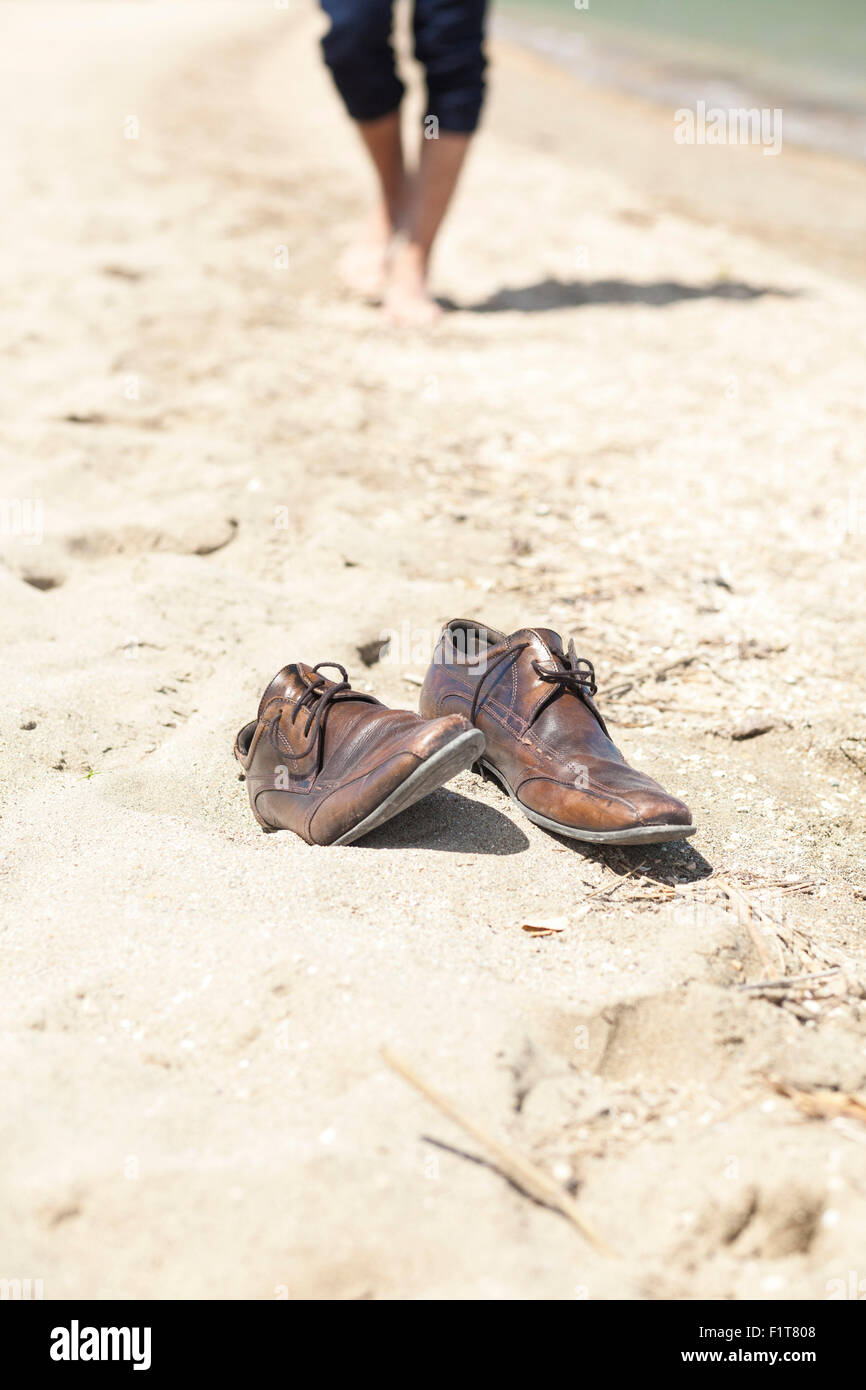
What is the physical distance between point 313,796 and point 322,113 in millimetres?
8367

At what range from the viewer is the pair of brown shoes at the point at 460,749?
1.69 meters

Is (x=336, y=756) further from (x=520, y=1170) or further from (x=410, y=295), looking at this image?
(x=410, y=295)

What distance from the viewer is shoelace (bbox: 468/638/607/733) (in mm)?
1885

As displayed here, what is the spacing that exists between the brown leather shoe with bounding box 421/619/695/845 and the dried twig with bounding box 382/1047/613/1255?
0.57m

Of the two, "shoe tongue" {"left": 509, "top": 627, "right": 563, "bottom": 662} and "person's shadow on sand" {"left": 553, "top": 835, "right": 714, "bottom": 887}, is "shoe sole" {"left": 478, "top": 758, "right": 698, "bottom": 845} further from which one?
"shoe tongue" {"left": 509, "top": 627, "right": 563, "bottom": 662}

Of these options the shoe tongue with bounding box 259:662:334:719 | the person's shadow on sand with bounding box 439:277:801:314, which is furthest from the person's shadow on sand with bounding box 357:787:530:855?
the person's shadow on sand with bounding box 439:277:801:314

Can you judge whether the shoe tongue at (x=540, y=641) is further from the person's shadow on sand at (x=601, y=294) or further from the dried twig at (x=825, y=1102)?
the person's shadow on sand at (x=601, y=294)

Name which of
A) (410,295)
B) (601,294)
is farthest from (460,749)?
(601,294)

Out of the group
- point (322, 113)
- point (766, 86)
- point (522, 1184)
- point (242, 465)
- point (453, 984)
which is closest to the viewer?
point (522, 1184)

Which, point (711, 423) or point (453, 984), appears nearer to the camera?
point (453, 984)

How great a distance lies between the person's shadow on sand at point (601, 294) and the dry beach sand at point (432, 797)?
35mm

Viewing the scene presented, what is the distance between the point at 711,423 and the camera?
3.40 metres

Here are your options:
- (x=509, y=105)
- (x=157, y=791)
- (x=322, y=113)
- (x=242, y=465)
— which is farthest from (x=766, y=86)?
(x=157, y=791)
